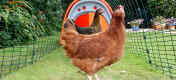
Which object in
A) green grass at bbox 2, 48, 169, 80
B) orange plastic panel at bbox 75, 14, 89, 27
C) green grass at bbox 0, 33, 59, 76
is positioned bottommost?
green grass at bbox 2, 48, 169, 80

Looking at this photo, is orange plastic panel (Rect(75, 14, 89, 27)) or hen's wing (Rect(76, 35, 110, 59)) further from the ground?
orange plastic panel (Rect(75, 14, 89, 27))

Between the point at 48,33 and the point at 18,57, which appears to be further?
the point at 48,33

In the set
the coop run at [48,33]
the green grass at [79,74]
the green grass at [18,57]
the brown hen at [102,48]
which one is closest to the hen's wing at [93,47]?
the brown hen at [102,48]

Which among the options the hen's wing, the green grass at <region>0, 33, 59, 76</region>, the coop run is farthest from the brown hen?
the green grass at <region>0, 33, 59, 76</region>

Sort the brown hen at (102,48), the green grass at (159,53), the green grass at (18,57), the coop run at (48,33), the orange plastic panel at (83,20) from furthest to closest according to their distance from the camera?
1. the orange plastic panel at (83,20)
2. the green grass at (18,57)
3. the coop run at (48,33)
4. the green grass at (159,53)
5. the brown hen at (102,48)

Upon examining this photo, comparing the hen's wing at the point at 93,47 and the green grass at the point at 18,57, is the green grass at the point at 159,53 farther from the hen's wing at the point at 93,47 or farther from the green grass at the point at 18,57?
the green grass at the point at 18,57

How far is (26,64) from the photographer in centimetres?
237

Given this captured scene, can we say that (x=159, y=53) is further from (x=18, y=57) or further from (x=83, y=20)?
(x=18, y=57)

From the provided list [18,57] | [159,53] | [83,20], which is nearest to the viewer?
[159,53]

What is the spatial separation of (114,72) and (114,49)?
722 millimetres

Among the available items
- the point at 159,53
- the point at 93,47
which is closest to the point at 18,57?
the point at 93,47

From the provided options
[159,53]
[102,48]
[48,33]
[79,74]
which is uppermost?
[48,33]

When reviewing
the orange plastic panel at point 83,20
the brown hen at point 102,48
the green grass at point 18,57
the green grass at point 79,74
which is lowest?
the green grass at point 79,74

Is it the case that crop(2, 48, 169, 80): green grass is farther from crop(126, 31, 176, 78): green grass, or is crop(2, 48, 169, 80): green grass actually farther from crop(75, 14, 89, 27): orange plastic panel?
crop(75, 14, 89, 27): orange plastic panel
